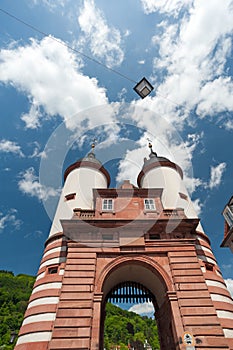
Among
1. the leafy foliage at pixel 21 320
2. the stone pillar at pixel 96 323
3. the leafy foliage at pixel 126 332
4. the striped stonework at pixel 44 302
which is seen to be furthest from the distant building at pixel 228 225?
the leafy foliage at pixel 126 332

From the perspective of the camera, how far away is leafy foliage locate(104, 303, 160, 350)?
7260cm

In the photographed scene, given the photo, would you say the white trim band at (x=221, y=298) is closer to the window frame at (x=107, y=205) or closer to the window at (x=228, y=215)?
the window at (x=228, y=215)

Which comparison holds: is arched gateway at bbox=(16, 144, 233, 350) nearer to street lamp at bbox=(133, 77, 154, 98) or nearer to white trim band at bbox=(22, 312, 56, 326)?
white trim band at bbox=(22, 312, 56, 326)

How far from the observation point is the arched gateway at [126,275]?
12730 millimetres

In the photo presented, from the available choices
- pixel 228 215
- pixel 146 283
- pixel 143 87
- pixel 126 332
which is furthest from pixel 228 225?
pixel 126 332

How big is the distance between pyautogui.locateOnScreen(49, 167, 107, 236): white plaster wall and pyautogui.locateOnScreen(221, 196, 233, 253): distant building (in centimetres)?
1454

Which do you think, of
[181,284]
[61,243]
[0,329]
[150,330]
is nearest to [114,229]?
[61,243]

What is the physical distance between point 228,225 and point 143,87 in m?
19.4

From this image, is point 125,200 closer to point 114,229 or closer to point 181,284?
point 114,229

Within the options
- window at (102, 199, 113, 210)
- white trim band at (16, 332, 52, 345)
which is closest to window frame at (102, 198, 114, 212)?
window at (102, 199, 113, 210)

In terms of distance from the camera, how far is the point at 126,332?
82.5 m

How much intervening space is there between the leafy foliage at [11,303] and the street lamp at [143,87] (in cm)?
6134

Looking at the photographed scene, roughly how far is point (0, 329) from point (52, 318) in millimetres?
62452

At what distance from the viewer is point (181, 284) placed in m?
14.4
